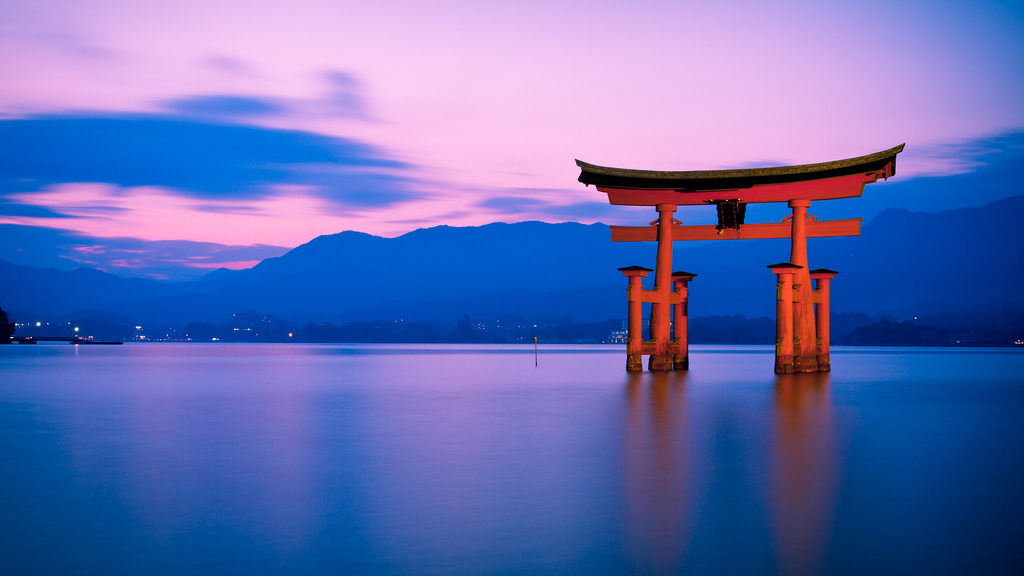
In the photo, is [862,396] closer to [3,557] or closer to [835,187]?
[835,187]

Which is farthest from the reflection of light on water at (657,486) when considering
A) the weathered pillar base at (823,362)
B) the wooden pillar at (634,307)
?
the weathered pillar base at (823,362)

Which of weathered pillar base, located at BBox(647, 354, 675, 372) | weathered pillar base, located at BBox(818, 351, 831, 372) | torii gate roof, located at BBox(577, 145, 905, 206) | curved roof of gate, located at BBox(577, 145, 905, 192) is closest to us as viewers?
torii gate roof, located at BBox(577, 145, 905, 206)

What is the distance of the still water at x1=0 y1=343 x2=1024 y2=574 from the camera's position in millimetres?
6488

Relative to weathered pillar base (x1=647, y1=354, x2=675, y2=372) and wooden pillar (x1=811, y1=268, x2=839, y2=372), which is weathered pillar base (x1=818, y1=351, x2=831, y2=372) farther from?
weathered pillar base (x1=647, y1=354, x2=675, y2=372)

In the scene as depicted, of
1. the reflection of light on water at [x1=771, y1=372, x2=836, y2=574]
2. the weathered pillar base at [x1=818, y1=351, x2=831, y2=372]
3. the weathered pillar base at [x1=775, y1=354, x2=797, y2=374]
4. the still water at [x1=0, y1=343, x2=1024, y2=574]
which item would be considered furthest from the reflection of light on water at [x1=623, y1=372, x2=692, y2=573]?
the weathered pillar base at [x1=818, y1=351, x2=831, y2=372]

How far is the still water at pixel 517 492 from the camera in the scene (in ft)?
21.3

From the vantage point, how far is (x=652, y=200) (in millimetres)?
33719

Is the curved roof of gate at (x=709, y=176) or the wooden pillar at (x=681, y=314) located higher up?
the curved roof of gate at (x=709, y=176)

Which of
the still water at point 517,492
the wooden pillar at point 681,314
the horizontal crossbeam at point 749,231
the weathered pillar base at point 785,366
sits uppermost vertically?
the horizontal crossbeam at point 749,231

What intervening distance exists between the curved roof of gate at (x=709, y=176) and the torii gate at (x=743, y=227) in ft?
0.11

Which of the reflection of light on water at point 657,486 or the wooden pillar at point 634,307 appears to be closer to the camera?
the reflection of light on water at point 657,486

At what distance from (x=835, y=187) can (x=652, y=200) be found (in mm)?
6826

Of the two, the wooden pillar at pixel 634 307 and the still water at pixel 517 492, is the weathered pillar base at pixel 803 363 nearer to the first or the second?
the wooden pillar at pixel 634 307

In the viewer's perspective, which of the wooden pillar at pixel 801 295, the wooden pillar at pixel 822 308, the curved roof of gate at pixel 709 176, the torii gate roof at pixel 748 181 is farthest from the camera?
the wooden pillar at pixel 822 308
